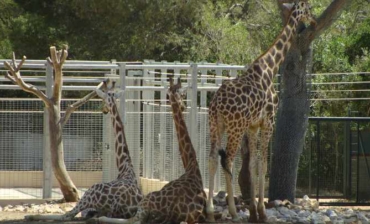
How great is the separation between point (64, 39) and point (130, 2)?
2.57 metres

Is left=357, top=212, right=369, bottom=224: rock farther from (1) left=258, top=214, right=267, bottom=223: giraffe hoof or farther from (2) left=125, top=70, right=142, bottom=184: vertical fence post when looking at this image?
(2) left=125, top=70, right=142, bottom=184: vertical fence post

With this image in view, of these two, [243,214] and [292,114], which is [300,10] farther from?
[243,214]

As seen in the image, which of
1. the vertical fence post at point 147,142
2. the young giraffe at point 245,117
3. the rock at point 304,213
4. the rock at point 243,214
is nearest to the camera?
the young giraffe at point 245,117

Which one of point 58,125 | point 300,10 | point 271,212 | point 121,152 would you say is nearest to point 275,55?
point 300,10

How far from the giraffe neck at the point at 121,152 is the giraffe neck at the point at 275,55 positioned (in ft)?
6.98

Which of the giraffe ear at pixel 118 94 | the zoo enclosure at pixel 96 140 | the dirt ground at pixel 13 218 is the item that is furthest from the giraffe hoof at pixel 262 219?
the zoo enclosure at pixel 96 140

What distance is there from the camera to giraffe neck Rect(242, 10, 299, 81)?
40.3 ft

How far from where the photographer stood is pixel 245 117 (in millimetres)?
11820

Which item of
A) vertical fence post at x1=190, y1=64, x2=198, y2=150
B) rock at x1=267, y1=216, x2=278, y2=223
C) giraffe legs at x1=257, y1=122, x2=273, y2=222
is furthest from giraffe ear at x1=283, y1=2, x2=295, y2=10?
rock at x1=267, y1=216, x2=278, y2=223

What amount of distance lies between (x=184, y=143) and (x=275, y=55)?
1777mm

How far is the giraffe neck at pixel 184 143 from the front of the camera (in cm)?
1228

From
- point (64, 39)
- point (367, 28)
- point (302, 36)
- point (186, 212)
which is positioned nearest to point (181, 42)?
point (64, 39)

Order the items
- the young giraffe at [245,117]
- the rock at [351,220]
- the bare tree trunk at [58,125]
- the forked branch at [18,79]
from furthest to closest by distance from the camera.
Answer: the bare tree trunk at [58,125] → the forked branch at [18,79] → the rock at [351,220] → the young giraffe at [245,117]

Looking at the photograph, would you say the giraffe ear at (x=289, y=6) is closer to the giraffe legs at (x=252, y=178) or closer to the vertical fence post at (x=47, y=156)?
the giraffe legs at (x=252, y=178)
